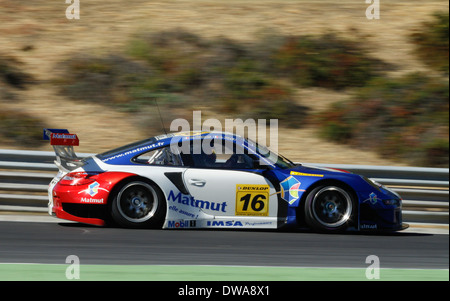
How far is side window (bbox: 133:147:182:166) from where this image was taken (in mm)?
8102

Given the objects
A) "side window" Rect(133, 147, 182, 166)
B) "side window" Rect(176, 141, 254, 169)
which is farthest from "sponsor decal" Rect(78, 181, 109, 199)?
"side window" Rect(176, 141, 254, 169)

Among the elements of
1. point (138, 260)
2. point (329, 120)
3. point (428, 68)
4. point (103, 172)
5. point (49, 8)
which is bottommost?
point (138, 260)

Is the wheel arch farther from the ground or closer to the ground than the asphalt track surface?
farther from the ground

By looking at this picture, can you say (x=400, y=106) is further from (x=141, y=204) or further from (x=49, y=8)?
(x=49, y=8)

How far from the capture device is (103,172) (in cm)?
797

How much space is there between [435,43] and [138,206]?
10.9m

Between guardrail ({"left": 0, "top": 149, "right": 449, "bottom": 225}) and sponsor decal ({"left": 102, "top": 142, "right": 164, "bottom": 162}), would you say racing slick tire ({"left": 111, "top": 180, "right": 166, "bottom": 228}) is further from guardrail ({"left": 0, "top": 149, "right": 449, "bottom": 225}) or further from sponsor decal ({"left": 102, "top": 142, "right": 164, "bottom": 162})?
guardrail ({"left": 0, "top": 149, "right": 449, "bottom": 225})

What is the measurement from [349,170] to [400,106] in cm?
513

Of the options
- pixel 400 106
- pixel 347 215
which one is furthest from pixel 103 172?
pixel 400 106

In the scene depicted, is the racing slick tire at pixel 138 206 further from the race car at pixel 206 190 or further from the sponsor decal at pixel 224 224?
the sponsor decal at pixel 224 224

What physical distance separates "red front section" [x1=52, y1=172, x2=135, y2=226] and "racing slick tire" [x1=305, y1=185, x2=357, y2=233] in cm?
222

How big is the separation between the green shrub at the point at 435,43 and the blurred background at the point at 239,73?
34 mm

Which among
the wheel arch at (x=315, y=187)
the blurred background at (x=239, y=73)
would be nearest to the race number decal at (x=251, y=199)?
the wheel arch at (x=315, y=187)

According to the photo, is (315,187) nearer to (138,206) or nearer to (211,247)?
(211,247)
